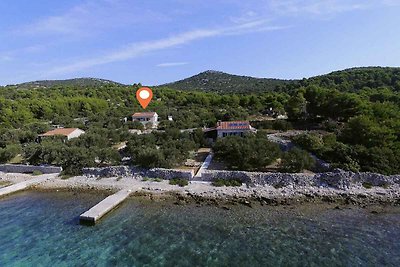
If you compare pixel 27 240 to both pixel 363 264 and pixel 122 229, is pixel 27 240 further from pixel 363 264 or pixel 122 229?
pixel 363 264

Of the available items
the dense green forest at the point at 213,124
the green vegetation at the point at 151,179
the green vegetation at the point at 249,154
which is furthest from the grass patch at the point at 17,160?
the green vegetation at the point at 249,154

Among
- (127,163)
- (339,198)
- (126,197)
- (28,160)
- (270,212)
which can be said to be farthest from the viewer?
(28,160)

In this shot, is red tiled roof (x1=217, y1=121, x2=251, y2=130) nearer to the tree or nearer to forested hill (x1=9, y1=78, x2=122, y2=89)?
the tree

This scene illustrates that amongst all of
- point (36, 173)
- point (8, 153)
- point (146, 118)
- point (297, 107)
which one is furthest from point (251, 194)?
point (146, 118)

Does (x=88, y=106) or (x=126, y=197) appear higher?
(x=88, y=106)

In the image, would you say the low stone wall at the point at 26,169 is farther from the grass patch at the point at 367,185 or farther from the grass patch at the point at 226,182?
the grass patch at the point at 367,185

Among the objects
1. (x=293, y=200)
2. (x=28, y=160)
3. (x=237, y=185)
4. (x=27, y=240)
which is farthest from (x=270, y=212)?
(x=28, y=160)
